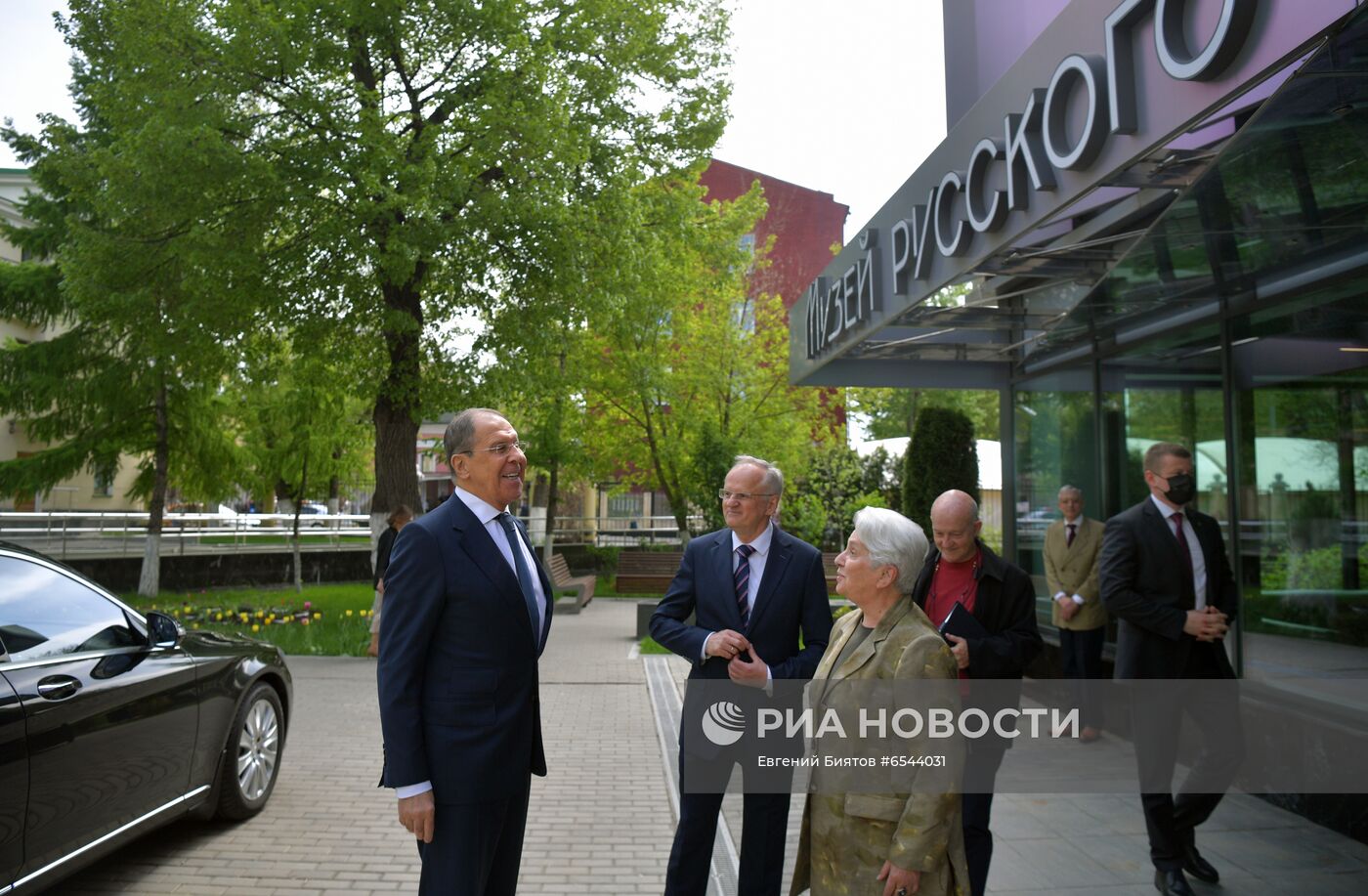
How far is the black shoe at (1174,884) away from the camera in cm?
463

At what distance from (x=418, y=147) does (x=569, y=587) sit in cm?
1072

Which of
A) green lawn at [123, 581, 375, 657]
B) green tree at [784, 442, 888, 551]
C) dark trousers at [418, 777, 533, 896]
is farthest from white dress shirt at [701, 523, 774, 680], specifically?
green tree at [784, 442, 888, 551]

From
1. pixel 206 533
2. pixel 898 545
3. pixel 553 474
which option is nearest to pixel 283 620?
pixel 206 533

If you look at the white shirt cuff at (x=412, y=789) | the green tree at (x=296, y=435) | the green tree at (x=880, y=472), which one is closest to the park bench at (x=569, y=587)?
the green tree at (x=296, y=435)

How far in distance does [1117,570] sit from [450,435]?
3.40 meters

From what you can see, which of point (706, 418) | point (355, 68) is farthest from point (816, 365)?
point (706, 418)

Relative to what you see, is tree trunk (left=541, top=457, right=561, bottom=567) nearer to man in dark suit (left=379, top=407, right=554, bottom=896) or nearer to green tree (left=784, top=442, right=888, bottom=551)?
green tree (left=784, top=442, right=888, bottom=551)

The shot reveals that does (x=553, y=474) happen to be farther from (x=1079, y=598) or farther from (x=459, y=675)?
(x=459, y=675)

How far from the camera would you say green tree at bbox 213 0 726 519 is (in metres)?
13.3

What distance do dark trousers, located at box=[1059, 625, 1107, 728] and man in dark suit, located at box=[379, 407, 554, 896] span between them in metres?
6.31

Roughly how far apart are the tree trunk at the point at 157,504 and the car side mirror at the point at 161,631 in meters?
15.4

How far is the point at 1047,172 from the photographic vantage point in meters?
4.82

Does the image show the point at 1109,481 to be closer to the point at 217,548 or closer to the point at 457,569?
the point at 457,569

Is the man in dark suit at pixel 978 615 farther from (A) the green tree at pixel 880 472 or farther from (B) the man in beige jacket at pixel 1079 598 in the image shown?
(A) the green tree at pixel 880 472
